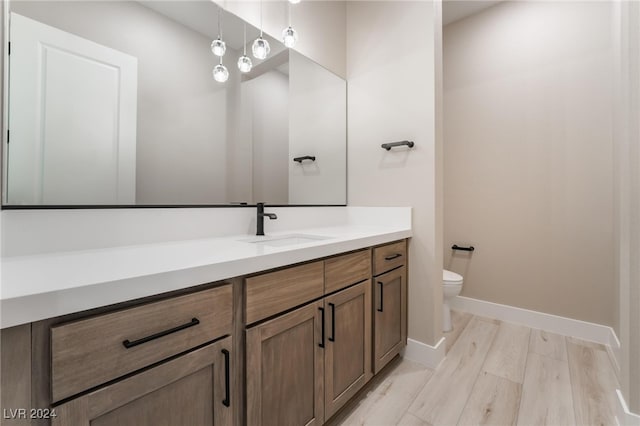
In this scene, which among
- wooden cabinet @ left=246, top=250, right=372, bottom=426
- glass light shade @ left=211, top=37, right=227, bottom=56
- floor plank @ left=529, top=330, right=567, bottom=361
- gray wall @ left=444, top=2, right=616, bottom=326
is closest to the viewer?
wooden cabinet @ left=246, top=250, right=372, bottom=426

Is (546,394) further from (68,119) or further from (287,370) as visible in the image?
(68,119)

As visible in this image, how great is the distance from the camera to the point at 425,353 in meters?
1.74

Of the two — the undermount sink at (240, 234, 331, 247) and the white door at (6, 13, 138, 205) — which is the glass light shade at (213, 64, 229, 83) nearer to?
the white door at (6, 13, 138, 205)

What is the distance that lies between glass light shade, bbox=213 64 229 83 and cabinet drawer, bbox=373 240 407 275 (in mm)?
1189

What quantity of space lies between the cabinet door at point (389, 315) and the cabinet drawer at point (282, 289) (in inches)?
19.6

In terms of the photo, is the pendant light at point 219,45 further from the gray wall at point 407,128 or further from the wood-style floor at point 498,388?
the wood-style floor at point 498,388

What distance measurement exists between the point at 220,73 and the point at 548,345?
9.09ft

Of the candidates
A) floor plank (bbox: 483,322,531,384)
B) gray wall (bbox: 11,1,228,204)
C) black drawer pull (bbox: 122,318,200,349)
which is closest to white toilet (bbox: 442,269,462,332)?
floor plank (bbox: 483,322,531,384)

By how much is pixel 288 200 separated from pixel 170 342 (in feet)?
3.87

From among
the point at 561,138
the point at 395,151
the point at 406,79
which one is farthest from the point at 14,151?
the point at 561,138

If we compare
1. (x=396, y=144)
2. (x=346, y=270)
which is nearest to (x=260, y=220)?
(x=346, y=270)

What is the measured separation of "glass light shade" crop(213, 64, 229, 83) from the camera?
1389 millimetres

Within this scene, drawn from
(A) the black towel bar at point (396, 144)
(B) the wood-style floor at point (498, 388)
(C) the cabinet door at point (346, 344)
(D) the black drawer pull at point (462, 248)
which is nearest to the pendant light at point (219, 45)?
(A) the black towel bar at point (396, 144)

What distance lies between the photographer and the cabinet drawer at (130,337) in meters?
0.54
